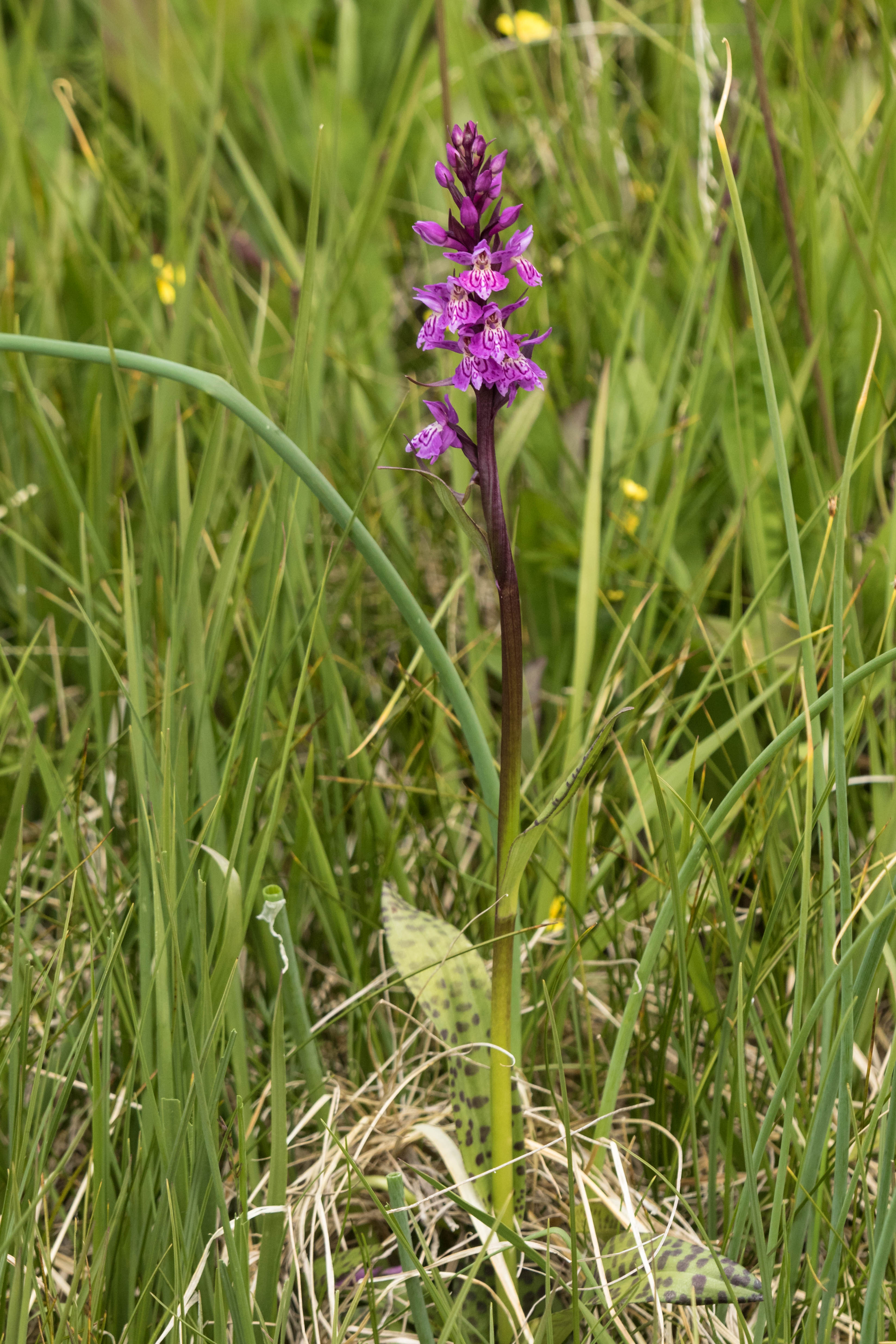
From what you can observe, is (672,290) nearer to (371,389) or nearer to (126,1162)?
(371,389)

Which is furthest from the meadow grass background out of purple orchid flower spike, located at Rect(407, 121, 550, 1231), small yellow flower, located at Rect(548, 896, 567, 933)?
purple orchid flower spike, located at Rect(407, 121, 550, 1231)

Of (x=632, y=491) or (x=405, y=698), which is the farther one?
(x=632, y=491)

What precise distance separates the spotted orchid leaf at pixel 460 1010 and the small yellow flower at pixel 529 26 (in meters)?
2.05

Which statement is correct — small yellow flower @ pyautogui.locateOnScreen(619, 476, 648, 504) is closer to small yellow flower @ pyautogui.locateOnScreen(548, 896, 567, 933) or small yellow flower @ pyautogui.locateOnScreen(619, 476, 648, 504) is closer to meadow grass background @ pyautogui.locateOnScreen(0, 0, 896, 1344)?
meadow grass background @ pyautogui.locateOnScreen(0, 0, 896, 1344)

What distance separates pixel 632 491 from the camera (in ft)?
5.63

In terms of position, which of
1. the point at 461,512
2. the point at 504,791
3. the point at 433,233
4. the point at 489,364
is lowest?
the point at 504,791

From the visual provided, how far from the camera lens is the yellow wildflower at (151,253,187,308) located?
1727 mm

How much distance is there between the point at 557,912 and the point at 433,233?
832mm

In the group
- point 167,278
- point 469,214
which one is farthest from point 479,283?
point 167,278

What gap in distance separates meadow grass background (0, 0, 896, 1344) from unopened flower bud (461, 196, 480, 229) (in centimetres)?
22

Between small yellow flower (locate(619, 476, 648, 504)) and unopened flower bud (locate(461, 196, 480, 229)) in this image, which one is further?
small yellow flower (locate(619, 476, 648, 504))

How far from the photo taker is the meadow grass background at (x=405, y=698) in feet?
2.99

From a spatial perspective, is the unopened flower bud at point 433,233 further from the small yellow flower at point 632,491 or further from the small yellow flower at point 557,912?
the small yellow flower at point 632,491

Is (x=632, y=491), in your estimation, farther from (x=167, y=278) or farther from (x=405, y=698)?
(x=167, y=278)
